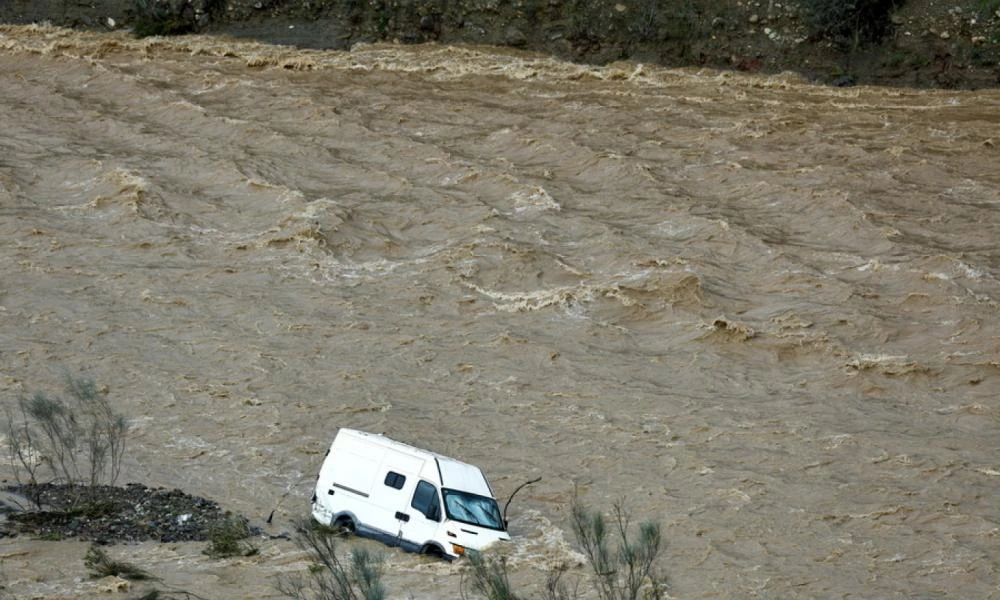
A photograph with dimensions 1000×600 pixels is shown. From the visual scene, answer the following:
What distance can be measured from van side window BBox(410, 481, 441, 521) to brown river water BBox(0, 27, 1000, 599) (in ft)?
2.36

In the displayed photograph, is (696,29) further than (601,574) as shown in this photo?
Yes

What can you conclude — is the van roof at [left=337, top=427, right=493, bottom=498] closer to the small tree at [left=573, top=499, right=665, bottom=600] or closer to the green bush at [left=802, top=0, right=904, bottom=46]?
the small tree at [left=573, top=499, right=665, bottom=600]

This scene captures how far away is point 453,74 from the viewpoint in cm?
3847

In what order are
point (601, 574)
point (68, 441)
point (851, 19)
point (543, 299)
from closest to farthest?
point (601, 574) < point (68, 441) < point (543, 299) < point (851, 19)

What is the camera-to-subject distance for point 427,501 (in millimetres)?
17047

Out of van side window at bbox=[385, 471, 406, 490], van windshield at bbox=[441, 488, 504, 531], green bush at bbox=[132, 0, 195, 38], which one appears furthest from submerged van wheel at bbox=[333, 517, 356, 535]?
green bush at bbox=[132, 0, 195, 38]

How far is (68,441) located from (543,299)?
937 cm

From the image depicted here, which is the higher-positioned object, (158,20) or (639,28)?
(639,28)

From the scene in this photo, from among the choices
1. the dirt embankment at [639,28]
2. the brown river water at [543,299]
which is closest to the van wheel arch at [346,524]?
the brown river water at [543,299]

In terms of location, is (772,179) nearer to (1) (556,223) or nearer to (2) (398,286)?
(1) (556,223)

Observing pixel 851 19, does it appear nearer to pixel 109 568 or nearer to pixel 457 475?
pixel 457 475

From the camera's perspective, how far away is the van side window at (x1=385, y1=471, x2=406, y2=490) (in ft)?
56.7

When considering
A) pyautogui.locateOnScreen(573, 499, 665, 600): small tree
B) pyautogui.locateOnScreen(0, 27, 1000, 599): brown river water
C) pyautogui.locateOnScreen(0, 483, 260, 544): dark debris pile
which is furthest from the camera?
pyautogui.locateOnScreen(0, 27, 1000, 599): brown river water

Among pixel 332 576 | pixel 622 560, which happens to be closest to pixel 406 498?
pixel 332 576
